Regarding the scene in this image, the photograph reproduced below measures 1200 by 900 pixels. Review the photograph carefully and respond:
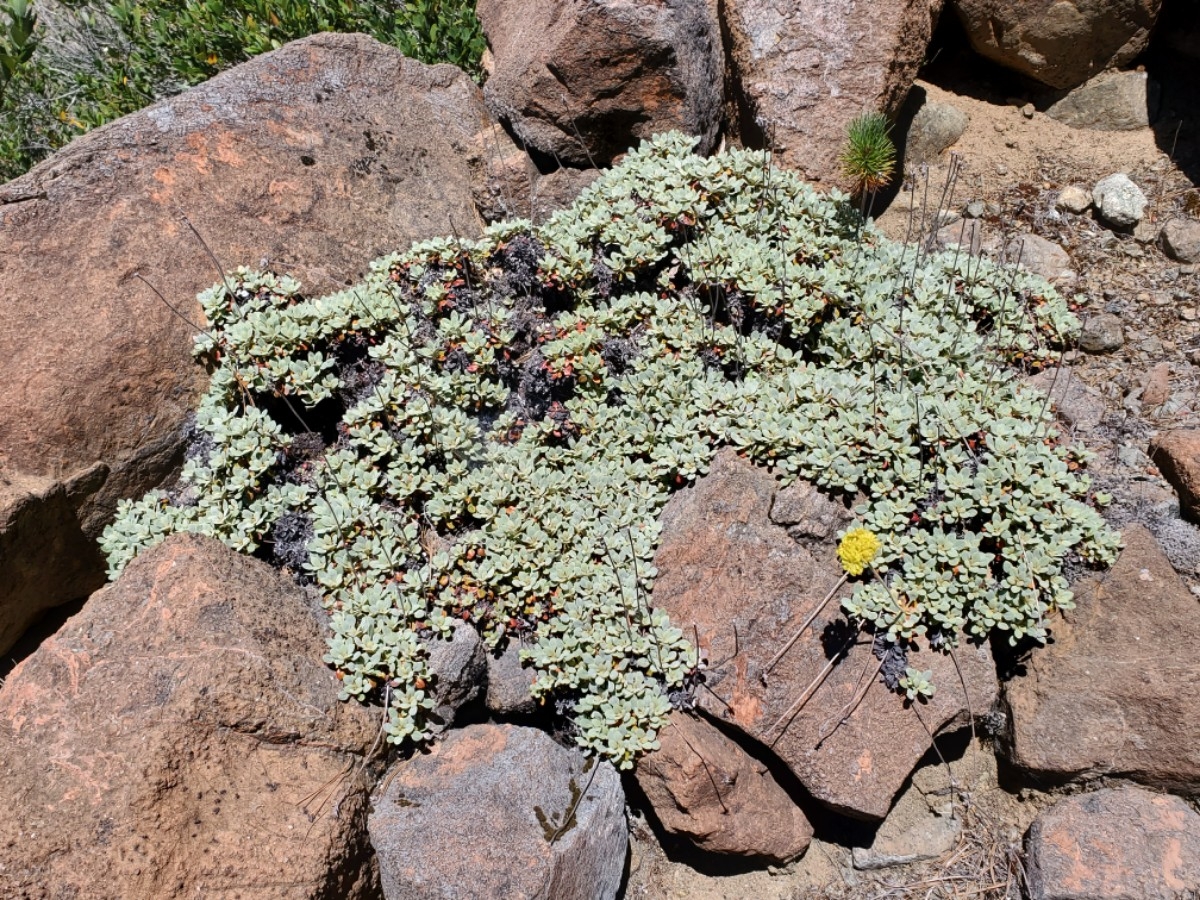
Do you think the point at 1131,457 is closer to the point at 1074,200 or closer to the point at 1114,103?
the point at 1074,200

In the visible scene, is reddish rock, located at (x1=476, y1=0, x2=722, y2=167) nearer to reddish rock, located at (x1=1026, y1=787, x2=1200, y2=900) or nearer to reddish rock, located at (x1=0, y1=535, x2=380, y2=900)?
reddish rock, located at (x1=0, y1=535, x2=380, y2=900)

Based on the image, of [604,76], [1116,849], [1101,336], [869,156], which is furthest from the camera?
[604,76]

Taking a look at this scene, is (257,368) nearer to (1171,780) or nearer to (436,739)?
(436,739)

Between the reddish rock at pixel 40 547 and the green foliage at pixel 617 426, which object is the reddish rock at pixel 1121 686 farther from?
the reddish rock at pixel 40 547

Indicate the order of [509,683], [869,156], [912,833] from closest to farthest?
[912,833] < [509,683] < [869,156]

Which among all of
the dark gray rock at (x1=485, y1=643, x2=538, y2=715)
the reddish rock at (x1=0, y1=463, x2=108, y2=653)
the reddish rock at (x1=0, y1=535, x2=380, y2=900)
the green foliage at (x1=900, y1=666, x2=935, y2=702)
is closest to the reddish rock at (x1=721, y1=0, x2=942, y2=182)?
the green foliage at (x1=900, y1=666, x2=935, y2=702)

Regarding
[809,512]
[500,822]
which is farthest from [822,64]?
[500,822]

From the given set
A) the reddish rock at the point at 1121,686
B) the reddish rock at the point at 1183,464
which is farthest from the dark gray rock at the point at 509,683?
the reddish rock at the point at 1183,464
